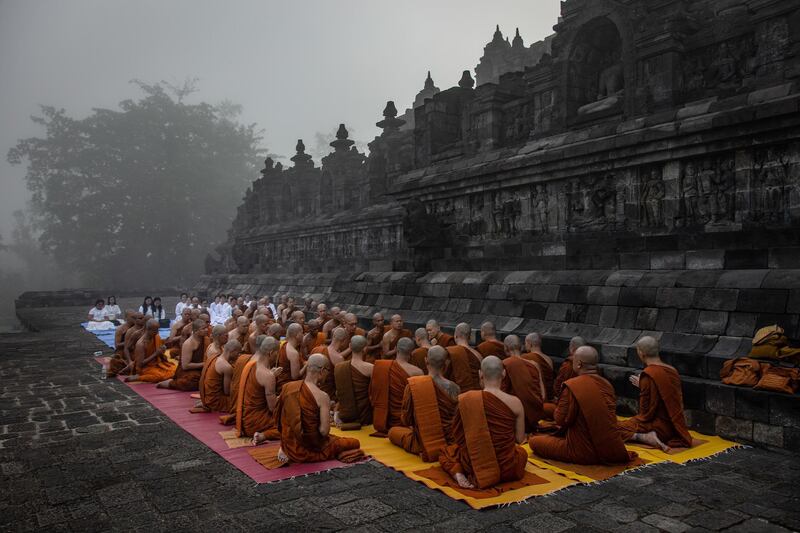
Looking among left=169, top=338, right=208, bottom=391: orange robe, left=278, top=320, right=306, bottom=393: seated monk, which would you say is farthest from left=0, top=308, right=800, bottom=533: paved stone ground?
left=169, top=338, right=208, bottom=391: orange robe

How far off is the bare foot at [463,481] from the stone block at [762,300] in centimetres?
441

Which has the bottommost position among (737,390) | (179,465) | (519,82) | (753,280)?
(179,465)

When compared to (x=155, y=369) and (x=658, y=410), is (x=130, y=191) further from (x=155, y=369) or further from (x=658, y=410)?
(x=658, y=410)

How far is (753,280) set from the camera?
276 inches

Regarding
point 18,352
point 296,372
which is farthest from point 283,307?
point 296,372

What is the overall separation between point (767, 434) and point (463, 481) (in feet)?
10.9

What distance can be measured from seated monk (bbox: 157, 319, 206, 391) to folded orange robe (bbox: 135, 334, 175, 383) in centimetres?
66

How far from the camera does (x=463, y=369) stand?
24.5 ft

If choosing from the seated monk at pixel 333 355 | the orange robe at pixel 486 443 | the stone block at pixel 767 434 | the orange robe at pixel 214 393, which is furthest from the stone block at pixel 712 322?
the orange robe at pixel 214 393

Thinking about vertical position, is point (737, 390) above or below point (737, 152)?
below

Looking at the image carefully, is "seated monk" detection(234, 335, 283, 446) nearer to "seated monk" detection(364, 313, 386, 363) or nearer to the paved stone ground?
the paved stone ground

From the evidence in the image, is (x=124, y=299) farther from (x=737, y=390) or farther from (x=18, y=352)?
(x=737, y=390)

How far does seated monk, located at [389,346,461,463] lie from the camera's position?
559 centimetres

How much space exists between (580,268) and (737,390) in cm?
425
